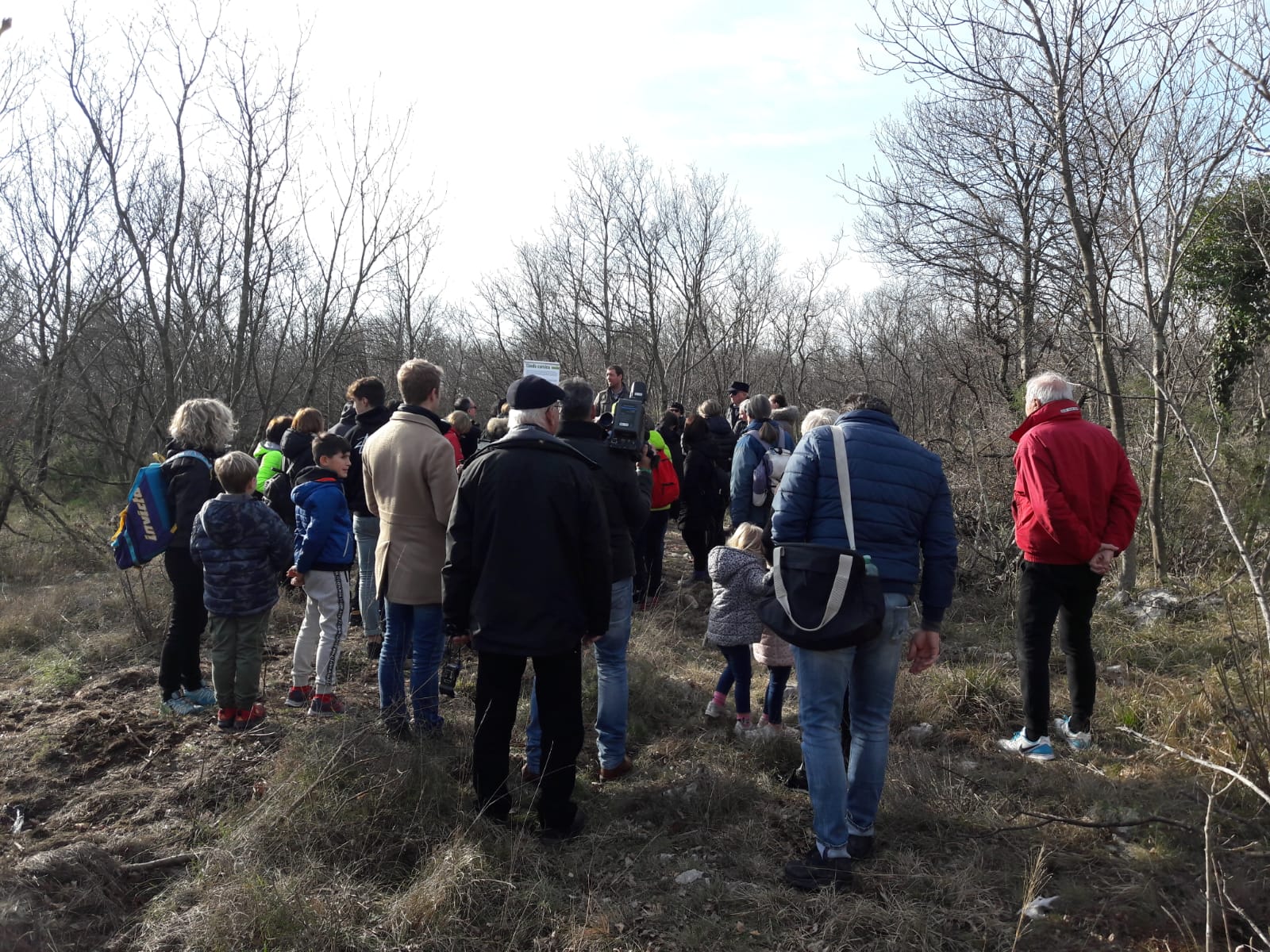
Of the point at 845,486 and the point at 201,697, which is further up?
the point at 845,486

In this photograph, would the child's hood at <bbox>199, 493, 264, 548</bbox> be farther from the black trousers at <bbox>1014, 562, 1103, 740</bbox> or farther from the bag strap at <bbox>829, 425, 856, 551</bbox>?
the black trousers at <bbox>1014, 562, 1103, 740</bbox>

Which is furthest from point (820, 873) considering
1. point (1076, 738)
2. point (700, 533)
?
point (700, 533)

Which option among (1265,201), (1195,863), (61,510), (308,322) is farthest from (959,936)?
(61,510)

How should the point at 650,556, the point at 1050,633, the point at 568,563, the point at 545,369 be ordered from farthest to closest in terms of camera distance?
1. the point at 650,556
2. the point at 545,369
3. the point at 1050,633
4. the point at 568,563

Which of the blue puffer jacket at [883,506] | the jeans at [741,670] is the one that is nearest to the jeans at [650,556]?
the jeans at [741,670]

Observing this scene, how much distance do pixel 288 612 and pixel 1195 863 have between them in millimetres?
6328

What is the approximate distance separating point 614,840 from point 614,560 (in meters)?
1.18

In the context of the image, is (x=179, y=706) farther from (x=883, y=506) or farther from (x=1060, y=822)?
(x=1060, y=822)

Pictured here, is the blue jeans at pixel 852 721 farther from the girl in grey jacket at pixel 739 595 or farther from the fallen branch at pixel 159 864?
the fallen branch at pixel 159 864

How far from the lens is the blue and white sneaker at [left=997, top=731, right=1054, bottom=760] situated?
13.3ft

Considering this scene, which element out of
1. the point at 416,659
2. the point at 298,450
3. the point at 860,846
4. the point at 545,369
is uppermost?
the point at 545,369

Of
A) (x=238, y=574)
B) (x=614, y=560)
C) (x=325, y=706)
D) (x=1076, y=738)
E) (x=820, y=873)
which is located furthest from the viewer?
(x=325, y=706)

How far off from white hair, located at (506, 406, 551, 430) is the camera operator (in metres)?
0.26

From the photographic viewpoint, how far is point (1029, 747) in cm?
412
